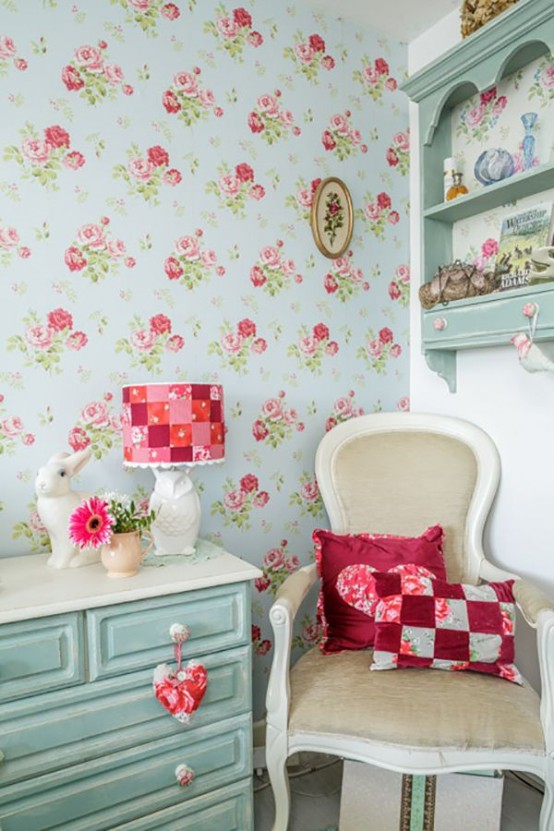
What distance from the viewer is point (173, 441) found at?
1700 mm

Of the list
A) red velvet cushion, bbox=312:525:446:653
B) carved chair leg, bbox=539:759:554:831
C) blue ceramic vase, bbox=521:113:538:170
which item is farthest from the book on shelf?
carved chair leg, bbox=539:759:554:831

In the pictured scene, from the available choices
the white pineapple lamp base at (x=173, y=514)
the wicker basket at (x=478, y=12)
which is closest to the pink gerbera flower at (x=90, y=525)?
the white pineapple lamp base at (x=173, y=514)

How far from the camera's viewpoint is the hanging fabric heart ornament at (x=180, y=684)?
150cm

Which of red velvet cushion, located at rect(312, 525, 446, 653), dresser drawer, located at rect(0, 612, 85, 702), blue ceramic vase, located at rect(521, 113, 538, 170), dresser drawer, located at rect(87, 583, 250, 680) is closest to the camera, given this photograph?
dresser drawer, located at rect(0, 612, 85, 702)

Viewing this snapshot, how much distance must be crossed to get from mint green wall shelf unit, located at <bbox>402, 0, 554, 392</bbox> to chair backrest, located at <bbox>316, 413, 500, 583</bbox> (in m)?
0.25

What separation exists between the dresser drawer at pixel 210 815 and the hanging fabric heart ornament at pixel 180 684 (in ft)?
0.79

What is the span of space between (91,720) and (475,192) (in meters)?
1.84

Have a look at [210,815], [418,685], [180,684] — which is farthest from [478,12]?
[210,815]

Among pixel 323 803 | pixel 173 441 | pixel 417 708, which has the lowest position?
pixel 323 803

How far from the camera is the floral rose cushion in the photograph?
1715mm

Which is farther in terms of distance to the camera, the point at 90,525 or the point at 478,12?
the point at 478,12

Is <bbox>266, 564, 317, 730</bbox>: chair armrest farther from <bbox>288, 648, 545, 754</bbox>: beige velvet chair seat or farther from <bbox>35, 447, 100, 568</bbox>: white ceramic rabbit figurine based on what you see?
<bbox>35, 447, 100, 568</bbox>: white ceramic rabbit figurine

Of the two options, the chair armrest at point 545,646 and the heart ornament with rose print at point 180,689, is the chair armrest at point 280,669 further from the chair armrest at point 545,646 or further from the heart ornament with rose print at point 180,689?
the chair armrest at point 545,646

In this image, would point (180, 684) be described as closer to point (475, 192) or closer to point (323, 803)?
point (323, 803)
